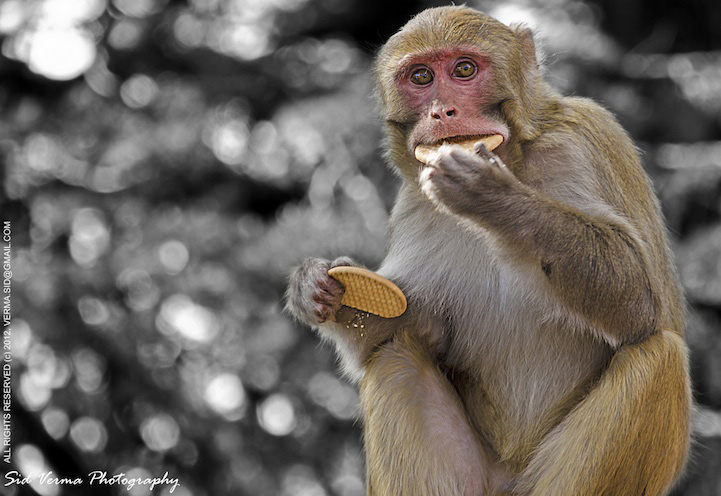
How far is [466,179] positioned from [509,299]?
2.55 ft

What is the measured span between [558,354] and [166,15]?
7242mm

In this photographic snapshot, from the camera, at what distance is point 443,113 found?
3684mm

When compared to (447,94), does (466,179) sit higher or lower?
lower

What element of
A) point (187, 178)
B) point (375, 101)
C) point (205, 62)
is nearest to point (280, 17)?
point (205, 62)

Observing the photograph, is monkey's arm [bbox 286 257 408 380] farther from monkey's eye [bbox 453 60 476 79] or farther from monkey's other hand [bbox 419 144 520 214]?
monkey's eye [bbox 453 60 476 79]

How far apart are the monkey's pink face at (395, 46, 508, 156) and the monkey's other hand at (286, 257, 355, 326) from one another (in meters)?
0.63

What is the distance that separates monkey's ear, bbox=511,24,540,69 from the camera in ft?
13.6

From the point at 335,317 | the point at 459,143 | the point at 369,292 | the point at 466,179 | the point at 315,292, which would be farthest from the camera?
the point at 335,317

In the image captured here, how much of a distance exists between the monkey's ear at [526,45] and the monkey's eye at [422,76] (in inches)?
18.5

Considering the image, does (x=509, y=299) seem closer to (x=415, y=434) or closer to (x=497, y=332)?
(x=497, y=332)

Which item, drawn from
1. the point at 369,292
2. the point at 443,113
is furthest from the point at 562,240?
the point at 369,292

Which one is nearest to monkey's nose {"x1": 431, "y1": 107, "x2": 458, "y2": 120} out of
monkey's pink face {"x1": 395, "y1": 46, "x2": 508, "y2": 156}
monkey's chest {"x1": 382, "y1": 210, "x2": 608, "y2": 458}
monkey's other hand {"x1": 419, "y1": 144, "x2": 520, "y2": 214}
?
monkey's pink face {"x1": 395, "y1": 46, "x2": 508, "y2": 156}

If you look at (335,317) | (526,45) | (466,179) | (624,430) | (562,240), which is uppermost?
(526,45)

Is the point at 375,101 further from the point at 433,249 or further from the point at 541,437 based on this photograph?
the point at 541,437
